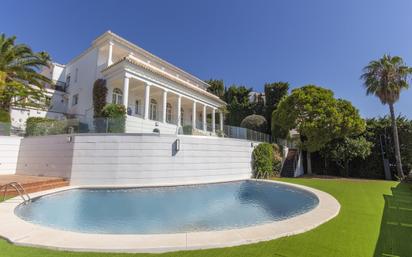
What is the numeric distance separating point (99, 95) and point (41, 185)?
996cm

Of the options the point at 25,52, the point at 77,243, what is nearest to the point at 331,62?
the point at 77,243

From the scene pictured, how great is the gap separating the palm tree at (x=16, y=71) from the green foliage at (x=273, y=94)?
26249 millimetres

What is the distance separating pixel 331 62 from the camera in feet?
61.0

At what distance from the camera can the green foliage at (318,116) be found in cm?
1994

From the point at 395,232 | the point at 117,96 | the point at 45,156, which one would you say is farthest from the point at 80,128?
the point at 395,232

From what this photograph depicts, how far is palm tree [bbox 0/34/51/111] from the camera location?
18.0 m

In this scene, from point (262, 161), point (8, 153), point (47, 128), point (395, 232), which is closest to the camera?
point (395, 232)

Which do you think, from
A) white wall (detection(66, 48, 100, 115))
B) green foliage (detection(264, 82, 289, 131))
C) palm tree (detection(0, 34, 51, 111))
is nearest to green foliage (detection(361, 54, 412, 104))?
green foliage (detection(264, 82, 289, 131))

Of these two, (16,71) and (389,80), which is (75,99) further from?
(389,80)

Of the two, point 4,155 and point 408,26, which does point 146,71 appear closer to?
point 4,155

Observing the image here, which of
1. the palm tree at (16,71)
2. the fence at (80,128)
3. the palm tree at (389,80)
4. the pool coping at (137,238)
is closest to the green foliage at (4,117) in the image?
the palm tree at (16,71)

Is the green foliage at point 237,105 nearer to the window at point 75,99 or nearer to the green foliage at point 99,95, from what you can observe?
the green foliage at point 99,95

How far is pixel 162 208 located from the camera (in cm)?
936

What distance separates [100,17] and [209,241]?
22.2 meters
